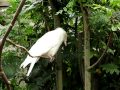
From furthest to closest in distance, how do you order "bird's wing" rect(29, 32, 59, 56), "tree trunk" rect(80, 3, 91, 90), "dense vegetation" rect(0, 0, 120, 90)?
"dense vegetation" rect(0, 0, 120, 90) → "tree trunk" rect(80, 3, 91, 90) → "bird's wing" rect(29, 32, 59, 56)

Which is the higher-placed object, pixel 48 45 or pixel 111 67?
pixel 48 45

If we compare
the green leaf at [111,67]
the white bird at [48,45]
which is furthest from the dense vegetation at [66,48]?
the white bird at [48,45]

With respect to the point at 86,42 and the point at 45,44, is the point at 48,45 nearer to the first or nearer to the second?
the point at 45,44

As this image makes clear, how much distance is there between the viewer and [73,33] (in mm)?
1608

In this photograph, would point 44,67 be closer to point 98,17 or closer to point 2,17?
point 2,17

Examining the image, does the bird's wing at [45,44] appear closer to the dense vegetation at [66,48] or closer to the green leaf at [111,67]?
the dense vegetation at [66,48]

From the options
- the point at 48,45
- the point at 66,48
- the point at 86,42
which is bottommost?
the point at 66,48

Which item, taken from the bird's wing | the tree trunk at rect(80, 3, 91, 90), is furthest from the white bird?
the tree trunk at rect(80, 3, 91, 90)

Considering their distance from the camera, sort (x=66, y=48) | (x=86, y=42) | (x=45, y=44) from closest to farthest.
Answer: (x=45, y=44), (x=86, y=42), (x=66, y=48)

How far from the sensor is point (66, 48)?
5.32 feet

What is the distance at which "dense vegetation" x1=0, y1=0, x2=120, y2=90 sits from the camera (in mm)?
1400

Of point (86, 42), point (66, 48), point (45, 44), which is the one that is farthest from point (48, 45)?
point (66, 48)

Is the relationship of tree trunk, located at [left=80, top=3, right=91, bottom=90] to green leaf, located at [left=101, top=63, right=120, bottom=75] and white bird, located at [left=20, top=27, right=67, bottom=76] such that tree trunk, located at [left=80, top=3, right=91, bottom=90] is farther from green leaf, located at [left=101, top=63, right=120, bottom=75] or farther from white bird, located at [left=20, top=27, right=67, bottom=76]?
white bird, located at [left=20, top=27, right=67, bottom=76]

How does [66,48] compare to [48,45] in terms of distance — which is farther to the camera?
[66,48]
